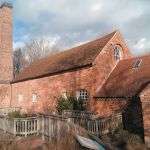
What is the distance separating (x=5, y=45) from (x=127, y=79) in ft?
76.0

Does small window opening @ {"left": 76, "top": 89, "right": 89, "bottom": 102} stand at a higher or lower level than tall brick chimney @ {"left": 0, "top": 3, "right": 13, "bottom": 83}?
lower

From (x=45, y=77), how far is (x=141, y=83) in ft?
46.3

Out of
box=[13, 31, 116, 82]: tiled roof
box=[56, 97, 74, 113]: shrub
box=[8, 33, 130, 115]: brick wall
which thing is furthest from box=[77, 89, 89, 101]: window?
box=[13, 31, 116, 82]: tiled roof

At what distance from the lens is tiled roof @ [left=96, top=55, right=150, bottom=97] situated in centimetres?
2362

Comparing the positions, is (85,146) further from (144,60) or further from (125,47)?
(125,47)

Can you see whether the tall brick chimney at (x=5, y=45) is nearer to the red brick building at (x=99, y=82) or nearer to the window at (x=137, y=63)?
the red brick building at (x=99, y=82)

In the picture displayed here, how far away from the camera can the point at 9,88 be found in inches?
1718

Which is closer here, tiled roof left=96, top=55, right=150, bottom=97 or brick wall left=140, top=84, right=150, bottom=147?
brick wall left=140, top=84, right=150, bottom=147

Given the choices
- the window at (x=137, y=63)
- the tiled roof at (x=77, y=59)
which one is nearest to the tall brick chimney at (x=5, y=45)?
the tiled roof at (x=77, y=59)

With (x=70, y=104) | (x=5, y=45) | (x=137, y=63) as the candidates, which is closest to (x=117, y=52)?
(x=137, y=63)

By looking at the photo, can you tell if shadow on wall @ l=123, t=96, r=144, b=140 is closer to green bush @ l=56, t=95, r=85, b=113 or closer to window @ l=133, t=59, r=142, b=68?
window @ l=133, t=59, r=142, b=68

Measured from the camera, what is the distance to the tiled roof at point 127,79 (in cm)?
2362

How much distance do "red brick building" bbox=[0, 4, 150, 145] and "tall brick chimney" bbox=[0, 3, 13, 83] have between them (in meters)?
3.32

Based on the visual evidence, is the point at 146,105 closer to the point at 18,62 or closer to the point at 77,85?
the point at 77,85
